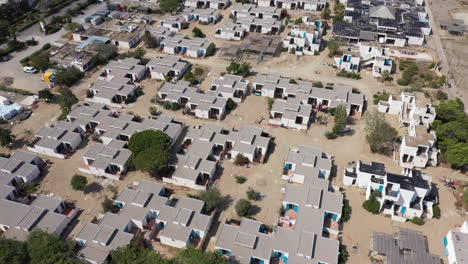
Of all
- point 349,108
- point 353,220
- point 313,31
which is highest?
point 313,31

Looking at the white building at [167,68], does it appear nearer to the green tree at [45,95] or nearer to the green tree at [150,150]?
the green tree at [45,95]

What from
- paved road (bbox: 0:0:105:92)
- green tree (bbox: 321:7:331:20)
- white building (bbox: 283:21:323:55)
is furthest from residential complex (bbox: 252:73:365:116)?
paved road (bbox: 0:0:105:92)

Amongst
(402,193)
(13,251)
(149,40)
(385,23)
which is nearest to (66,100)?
(149,40)

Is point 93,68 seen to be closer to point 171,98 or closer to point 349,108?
point 171,98

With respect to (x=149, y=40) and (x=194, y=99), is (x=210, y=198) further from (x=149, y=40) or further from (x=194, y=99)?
(x=149, y=40)

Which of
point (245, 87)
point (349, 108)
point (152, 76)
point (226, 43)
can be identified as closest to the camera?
point (349, 108)

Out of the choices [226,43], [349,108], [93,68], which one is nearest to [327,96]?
[349,108]
